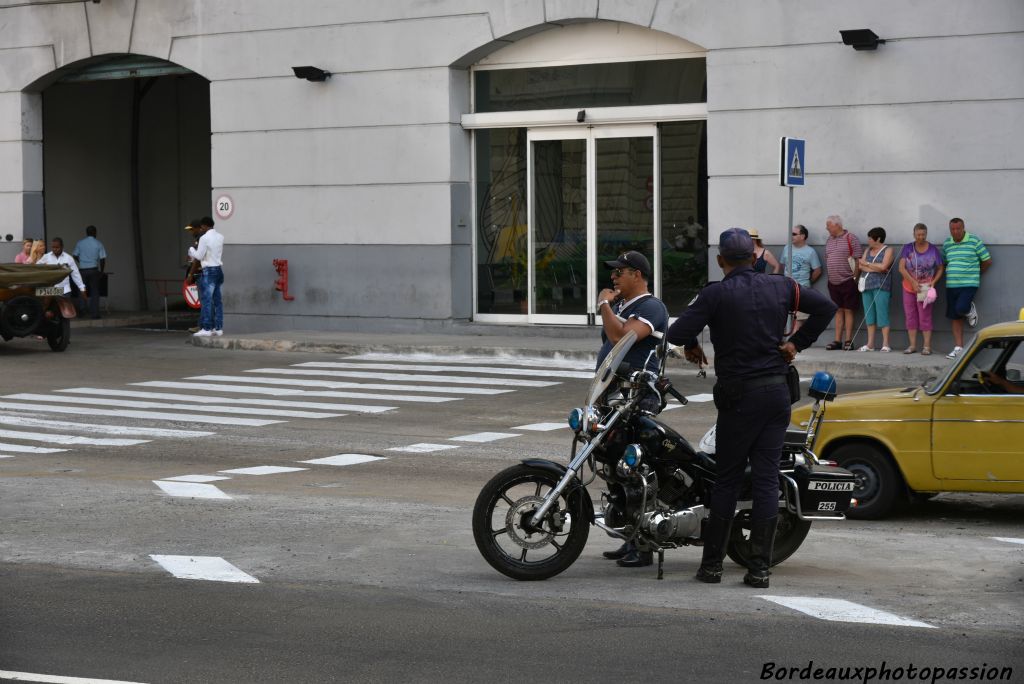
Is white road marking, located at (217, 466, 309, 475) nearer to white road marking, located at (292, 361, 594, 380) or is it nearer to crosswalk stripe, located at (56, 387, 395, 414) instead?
crosswalk stripe, located at (56, 387, 395, 414)

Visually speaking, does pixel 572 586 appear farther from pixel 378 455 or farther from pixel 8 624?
pixel 378 455

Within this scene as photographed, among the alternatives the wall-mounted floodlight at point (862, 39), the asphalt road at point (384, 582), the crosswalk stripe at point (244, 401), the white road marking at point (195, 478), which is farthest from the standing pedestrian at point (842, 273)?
the white road marking at point (195, 478)

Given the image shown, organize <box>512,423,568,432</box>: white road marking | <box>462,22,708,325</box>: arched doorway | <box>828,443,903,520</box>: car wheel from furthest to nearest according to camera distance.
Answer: <box>462,22,708,325</box>: arched doorway, <box>512,423,568,432</box>: white road marking, <box>828,443,903,520</box>: car wheel

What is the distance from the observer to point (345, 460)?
13.1 meters

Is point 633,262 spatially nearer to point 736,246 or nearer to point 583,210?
point 736,246

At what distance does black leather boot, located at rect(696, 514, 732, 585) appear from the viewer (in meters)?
8.11

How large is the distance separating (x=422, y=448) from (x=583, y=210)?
37.4ft

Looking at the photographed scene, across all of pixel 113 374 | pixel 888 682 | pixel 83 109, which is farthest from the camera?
pixel 83 109

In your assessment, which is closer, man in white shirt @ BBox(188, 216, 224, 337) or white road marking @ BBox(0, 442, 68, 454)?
white road marking @ BBox(0, 442, 68, 454)

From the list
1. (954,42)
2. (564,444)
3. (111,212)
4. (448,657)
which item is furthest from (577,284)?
(448,657)

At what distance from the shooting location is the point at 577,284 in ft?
81.1

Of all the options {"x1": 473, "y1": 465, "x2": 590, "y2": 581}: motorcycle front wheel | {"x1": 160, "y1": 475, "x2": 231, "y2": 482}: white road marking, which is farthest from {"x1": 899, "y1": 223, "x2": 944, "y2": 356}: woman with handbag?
{"x1": 473, "y1": 465, "x2": 590, "y2": 581}: motorcycle front wheel

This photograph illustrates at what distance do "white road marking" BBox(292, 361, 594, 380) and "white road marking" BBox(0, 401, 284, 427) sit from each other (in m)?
4.94

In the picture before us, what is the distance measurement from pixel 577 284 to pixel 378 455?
11.7m
